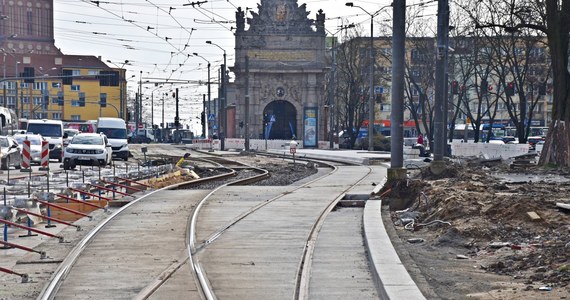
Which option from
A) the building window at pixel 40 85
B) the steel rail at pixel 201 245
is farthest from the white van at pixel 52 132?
the building window at pixel 40 85

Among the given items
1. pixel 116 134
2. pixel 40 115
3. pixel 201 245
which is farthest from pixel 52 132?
pixel 40 115

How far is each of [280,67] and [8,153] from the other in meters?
55.5

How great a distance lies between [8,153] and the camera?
42.2 meters

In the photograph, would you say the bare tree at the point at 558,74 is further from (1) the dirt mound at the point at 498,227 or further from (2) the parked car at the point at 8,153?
(2) the parked car at the point at 8,153

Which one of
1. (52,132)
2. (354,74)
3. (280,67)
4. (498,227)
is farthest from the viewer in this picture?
(280,67)

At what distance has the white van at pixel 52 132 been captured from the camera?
180ft

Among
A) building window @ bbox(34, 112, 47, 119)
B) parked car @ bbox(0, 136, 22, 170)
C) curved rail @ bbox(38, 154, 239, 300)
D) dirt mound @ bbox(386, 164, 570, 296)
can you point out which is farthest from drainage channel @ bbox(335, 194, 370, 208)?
building window @ bbox(34, 112, 47, 119)

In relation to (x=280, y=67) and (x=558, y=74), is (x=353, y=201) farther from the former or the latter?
(x=280, y=67)

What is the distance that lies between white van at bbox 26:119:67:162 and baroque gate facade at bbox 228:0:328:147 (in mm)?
38654

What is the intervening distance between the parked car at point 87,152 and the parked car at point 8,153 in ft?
6.51

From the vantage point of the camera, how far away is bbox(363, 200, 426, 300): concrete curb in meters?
10.8

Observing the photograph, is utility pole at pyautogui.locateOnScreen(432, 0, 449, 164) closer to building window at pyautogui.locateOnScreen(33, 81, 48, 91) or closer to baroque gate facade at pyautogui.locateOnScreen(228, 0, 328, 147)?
baroque gate facade at pyautogui.locateOnScreen(228, 0, 328, 147)

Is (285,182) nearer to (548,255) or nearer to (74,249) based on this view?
(74,249)

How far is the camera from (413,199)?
2542 cm
